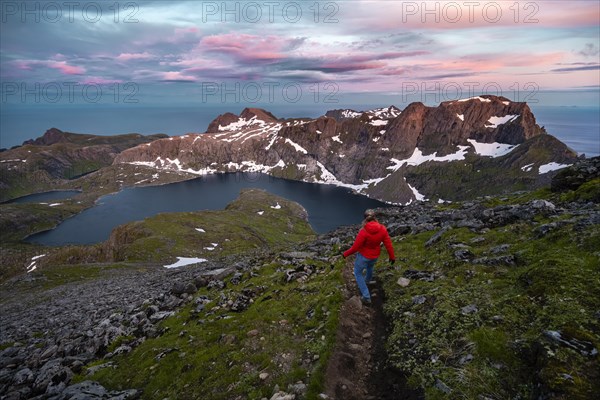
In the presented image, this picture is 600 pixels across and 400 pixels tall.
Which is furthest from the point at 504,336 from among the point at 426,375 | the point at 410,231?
the point at 410,231

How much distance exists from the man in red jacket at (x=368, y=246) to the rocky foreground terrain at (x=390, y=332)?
91cm

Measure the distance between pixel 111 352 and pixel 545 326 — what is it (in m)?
21.6

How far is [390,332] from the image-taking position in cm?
1383

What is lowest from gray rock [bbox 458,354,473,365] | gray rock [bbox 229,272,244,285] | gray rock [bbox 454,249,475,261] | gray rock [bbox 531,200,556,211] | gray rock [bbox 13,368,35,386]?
gray rock [bbox 13,368,35,386]

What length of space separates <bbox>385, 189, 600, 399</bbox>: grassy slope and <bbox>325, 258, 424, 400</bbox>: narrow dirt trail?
49 centimetres

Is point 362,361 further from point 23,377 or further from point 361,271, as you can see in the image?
point 23,377

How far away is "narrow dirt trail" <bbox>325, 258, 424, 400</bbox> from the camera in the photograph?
10.9m

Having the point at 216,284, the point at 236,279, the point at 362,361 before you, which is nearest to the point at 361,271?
the point at 362,361

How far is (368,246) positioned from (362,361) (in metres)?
5.96

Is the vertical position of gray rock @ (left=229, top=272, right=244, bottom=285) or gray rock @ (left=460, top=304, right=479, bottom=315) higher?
gray rock @ (left=460, top=304, right=479, bottom=315)

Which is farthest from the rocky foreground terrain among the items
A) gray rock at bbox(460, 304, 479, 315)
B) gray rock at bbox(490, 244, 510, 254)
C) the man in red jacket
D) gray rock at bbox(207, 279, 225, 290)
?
gray rock at bbox(207, 279, 225, 290)

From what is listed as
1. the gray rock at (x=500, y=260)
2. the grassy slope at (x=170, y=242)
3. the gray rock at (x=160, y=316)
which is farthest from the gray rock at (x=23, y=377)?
the grassy slope at (x=170, y=242)

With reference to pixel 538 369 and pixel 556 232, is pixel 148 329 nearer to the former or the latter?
pixel 538 369

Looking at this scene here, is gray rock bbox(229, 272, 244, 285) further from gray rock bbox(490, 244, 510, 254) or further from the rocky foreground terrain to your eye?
gray rock bbox(490, 244, 510, 254)
